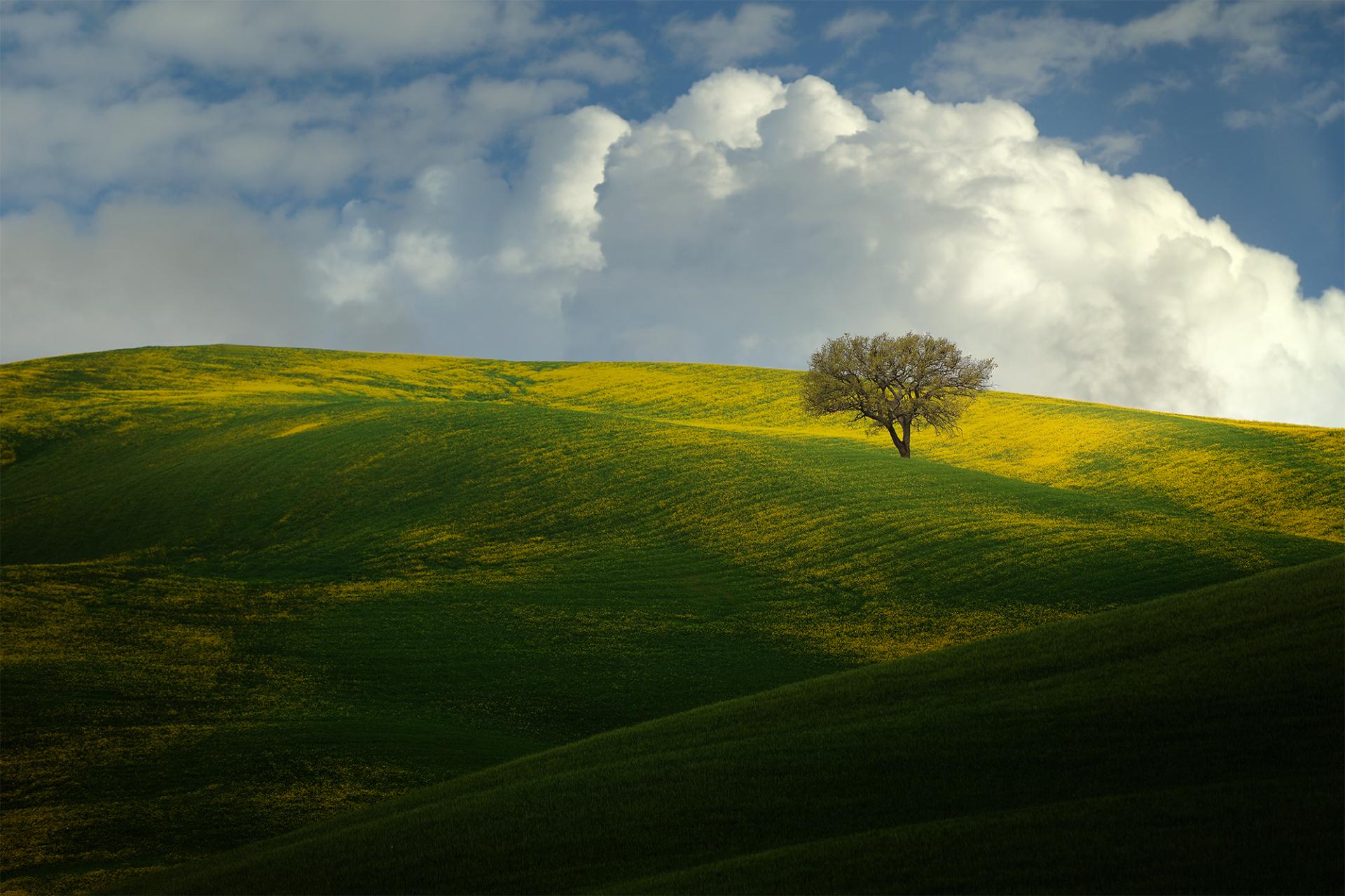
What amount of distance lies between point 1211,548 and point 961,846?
27233 millimetres

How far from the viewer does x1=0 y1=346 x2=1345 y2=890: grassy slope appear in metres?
22.3

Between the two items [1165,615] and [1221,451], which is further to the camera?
[1221,451]

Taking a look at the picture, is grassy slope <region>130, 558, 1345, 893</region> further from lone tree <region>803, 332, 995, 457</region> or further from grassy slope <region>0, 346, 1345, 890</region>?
lone tree <region>803, 332, 995, 457</region>

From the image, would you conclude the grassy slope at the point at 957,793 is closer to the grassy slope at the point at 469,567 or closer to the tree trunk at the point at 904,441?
the grassy slope at the point at 469,567

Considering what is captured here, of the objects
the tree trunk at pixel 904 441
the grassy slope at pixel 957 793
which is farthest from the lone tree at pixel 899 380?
the grassy slope at pixel 957 793

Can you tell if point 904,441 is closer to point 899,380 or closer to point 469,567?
point 899,380

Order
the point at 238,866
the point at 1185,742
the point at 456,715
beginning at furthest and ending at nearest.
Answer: the point at 456,715, the point at 238,866, the point at 1185,742

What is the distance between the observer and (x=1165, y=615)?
20609mm

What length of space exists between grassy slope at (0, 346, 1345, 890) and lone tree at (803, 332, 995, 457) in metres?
2.94

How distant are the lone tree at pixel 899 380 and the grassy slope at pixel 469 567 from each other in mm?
2936

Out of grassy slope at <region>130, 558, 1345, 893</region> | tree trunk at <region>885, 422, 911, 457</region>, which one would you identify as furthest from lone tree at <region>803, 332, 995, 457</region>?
grassy slope at <region>130, 558, 1345, 893</region>

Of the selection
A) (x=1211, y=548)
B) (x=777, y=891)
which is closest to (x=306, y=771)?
(x=777, y=891)

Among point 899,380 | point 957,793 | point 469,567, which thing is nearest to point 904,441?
point 899,380

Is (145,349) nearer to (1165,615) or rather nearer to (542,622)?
(542,622)
